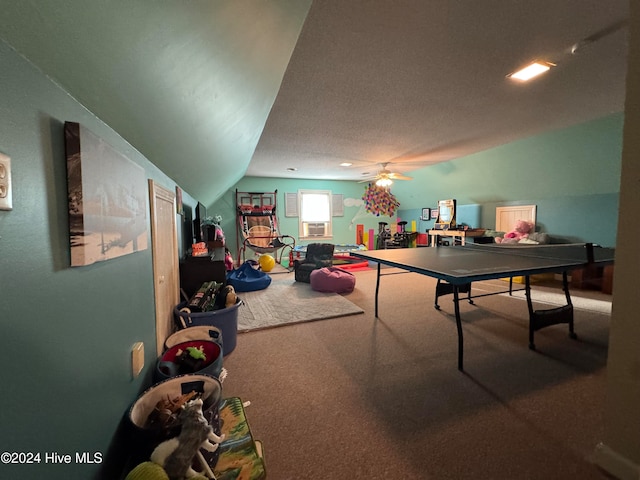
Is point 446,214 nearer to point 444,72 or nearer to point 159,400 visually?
point 444,72

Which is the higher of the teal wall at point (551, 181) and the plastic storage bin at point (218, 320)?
the teal wall at point (551, 181)

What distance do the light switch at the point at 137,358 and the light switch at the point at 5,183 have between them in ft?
3.12

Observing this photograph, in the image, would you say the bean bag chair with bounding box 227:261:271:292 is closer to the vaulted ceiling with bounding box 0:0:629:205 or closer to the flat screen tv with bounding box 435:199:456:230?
the vaulted ceiling with bounding box 0:0:629:205

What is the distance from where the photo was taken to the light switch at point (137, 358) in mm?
1192

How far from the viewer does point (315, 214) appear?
7691 mm

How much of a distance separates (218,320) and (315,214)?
19.2ft

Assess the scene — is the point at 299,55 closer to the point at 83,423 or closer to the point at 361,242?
the point at 83,423

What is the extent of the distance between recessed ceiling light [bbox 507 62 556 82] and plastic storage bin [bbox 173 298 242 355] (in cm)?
303

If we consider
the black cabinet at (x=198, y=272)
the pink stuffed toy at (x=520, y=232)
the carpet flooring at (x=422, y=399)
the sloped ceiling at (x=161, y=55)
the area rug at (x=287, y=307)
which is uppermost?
the sloped ceiling at (x=161, y=55)

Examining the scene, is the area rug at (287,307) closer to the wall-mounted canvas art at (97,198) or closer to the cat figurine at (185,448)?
the cat figurine at (185,448)

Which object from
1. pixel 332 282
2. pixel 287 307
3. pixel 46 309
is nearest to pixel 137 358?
pixel 46 309

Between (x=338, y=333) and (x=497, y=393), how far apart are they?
1.29 metres

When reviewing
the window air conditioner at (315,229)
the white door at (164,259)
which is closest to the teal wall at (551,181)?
the window air conditioner at (315,229)

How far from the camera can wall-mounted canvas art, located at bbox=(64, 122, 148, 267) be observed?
73 centimetres
